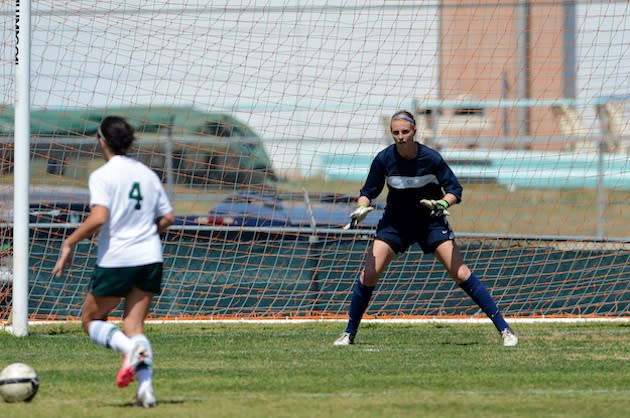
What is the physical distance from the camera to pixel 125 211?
24.1ft

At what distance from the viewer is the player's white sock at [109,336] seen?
23.9ft

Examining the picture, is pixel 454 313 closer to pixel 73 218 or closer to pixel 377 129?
pixel 377 129

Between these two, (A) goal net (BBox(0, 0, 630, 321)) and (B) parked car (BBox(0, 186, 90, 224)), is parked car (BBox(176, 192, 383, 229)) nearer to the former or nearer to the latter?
(A) goal net (BBox(0, 0, 630, 321))

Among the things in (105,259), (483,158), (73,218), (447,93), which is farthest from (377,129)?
(105,259)

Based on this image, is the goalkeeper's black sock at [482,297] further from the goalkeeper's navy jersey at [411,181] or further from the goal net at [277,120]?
the goal net at [277,120]

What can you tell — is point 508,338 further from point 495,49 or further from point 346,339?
point 495,49

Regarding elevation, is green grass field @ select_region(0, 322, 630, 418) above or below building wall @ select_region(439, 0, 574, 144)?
below

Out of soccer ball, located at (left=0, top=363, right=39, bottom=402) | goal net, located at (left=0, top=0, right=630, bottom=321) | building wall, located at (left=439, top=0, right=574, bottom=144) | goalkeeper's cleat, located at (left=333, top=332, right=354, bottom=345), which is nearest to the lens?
soccer ball, located at (left=0, top=363, right=39, bottom=402)

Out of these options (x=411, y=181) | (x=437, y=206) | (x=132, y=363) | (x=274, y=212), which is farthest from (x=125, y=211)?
(x=274, y=212)

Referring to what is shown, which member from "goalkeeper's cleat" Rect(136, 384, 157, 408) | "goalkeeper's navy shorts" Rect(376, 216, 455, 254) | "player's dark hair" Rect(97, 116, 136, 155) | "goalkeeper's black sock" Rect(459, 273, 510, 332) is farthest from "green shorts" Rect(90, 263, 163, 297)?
"goalkeeper's black sock" Rect(459, 273, 510, 332)

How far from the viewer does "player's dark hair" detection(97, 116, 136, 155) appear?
7.43 meters

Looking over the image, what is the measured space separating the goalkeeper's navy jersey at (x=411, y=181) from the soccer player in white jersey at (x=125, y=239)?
3441 millimetres

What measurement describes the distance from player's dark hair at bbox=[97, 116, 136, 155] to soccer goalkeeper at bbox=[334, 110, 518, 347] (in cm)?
331

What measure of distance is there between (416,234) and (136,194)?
12.4ft
